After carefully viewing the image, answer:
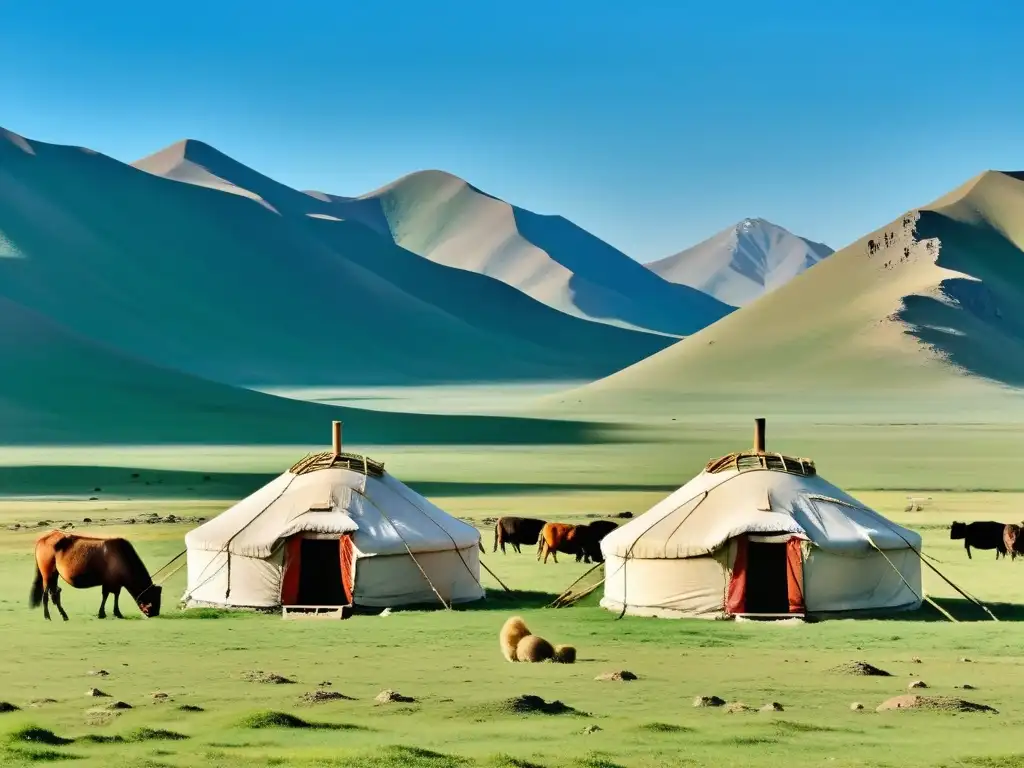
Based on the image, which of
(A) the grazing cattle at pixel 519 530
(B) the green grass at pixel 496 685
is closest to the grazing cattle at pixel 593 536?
(B) the green grass at pixel 496 685

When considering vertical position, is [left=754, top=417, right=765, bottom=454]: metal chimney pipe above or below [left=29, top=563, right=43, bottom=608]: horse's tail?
above

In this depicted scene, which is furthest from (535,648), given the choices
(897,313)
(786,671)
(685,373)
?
(897,313)

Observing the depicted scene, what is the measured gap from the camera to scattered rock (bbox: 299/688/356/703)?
48.4ft

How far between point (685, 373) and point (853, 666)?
384ft

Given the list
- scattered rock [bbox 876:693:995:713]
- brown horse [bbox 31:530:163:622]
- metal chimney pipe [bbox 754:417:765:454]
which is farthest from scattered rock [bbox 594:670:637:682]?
brown horse [bbox 31:530:163:622]

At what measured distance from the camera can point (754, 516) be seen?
20.2 metres

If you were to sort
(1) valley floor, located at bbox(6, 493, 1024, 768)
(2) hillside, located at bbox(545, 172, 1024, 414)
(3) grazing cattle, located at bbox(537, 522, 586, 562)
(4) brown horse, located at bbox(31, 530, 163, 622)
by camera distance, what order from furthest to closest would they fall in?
1. (2) hillside, located at bbox(545, 172, 1024, 414)
2. (3) grazing cattle, located at bbox(537, 522, 586, 562)
3. (4) brown horse, located at bbox(31, 530, 163, 622)
4. (1) valley floor, located at bbox(6, 493, 1024, 768)

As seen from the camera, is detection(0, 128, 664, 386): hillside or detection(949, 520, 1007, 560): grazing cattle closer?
detection(949, 520, 1007, 560): grazing cattle

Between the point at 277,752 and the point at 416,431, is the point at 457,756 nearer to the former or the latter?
the point at 277,752

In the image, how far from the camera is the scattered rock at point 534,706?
14086 mm

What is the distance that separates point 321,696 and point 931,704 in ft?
16.4

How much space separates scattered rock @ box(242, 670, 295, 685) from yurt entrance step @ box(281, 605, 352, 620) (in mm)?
4504

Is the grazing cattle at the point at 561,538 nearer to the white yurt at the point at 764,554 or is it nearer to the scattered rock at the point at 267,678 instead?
the white yurt at the point at 764,554

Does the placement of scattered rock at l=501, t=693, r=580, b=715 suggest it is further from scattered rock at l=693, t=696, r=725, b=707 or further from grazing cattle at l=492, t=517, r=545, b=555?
grazing cattle at l=492, t=517, r=545, b=555
